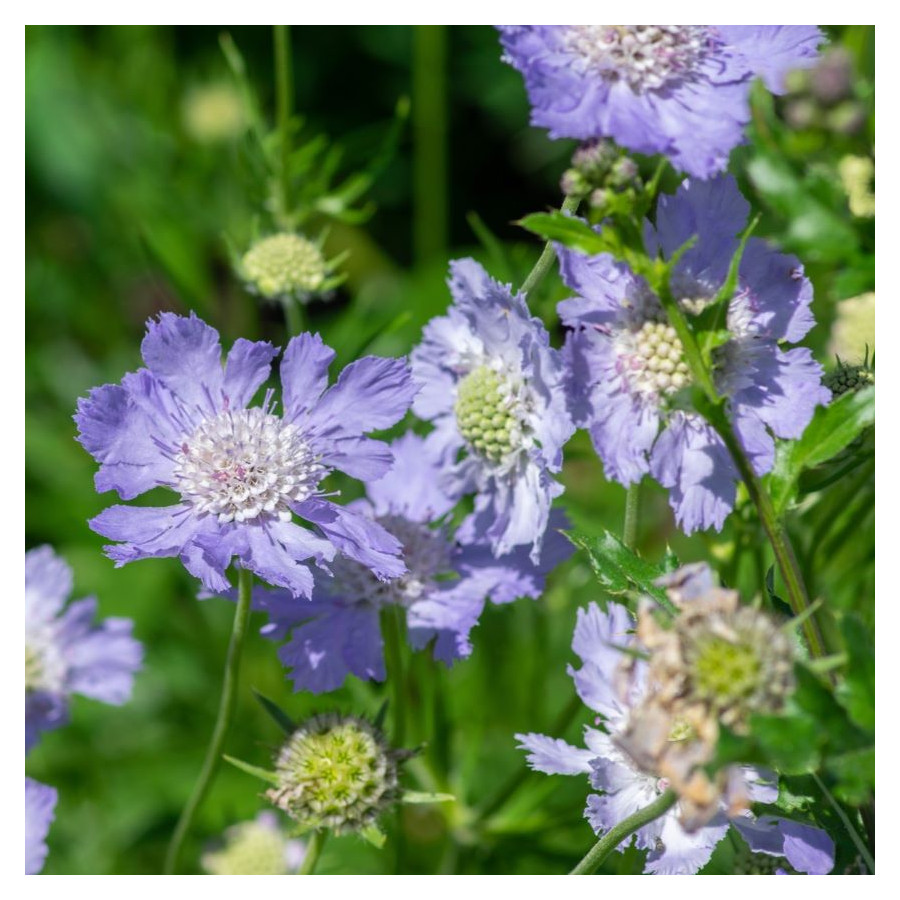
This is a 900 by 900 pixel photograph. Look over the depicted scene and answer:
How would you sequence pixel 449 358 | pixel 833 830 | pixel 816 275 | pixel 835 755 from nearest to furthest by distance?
pixel 835 755 → pixel 833 830 → pixel 449 358 → pixel 816 275

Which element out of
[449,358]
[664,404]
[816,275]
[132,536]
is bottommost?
[132,536]

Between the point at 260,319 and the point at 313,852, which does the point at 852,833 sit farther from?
the point at 260,319

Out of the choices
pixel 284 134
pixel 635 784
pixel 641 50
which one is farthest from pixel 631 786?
pixel 284 134

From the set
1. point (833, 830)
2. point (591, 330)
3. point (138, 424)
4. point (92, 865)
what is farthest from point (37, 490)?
point (833, 830)

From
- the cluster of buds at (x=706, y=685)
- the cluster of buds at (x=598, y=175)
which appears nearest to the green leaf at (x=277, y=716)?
the cluster of buds at (x=706, y=685)

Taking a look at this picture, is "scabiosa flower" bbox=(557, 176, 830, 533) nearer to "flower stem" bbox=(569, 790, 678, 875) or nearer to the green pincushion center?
the green pincushion center

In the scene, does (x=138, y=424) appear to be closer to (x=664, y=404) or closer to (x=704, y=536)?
(x=664, y=404)

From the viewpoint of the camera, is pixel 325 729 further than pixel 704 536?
No

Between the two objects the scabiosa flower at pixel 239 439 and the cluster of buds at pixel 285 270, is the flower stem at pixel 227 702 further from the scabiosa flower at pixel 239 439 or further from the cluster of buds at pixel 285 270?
the cluster of buds at pixel 285 270

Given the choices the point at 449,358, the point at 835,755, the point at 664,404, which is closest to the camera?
the point at 835,755
